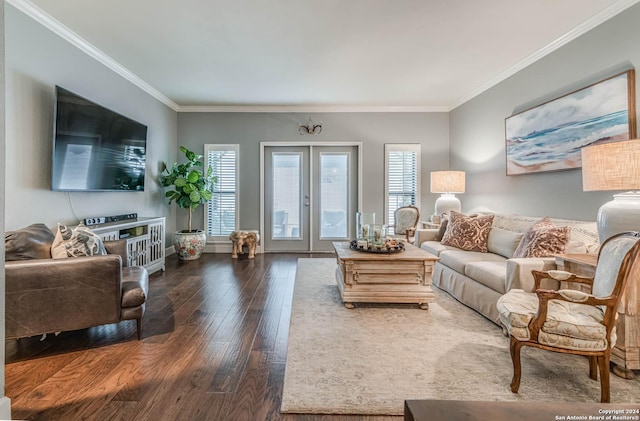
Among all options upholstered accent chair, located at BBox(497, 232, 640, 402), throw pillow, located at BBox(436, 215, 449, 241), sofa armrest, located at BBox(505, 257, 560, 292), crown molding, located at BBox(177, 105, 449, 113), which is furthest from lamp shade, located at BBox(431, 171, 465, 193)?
upholstered accent chair, located at BBox(497, 232, 640, 402)

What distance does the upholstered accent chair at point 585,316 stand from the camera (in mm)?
A: 1587

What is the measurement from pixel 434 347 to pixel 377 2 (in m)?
2.79

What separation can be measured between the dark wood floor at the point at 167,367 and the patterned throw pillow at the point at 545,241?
1934mm

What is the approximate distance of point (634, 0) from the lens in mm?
2410

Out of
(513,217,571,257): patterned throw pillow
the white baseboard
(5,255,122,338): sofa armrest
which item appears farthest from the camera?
(513,217,571,257): patterned throw pillow

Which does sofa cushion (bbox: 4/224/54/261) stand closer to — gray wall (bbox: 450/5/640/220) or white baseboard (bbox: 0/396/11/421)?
white baseboard (bbox: 0/396/11/421)

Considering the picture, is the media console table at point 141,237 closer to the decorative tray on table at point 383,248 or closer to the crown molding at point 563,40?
the decorative tray on table at point 383,248

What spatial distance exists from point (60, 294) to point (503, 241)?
12.8 feet

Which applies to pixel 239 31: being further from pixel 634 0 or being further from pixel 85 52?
pixel 634 0

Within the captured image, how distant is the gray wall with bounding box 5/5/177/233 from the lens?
8.31 ft

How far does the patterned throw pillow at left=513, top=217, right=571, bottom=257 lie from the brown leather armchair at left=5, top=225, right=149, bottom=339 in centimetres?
318

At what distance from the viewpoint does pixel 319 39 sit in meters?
3.16

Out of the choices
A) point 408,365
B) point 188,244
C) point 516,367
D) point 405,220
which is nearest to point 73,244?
point 408,365

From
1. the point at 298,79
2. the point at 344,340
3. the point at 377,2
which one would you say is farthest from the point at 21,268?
the point at 298,79
